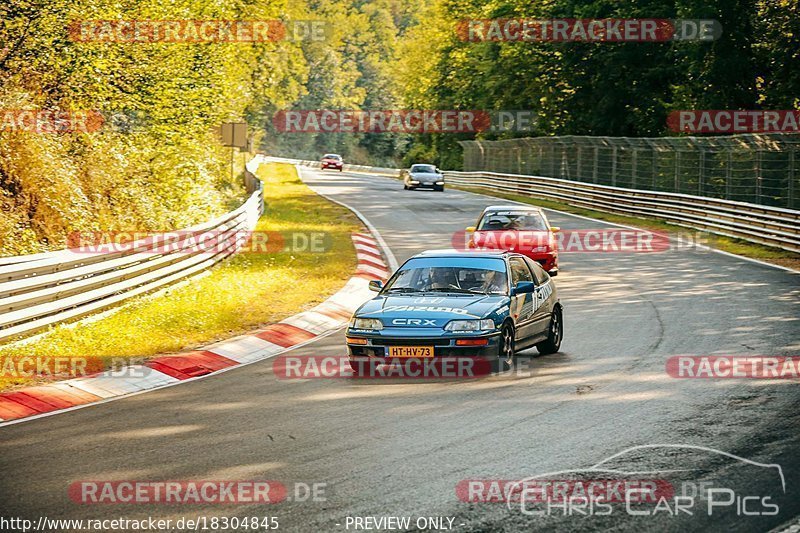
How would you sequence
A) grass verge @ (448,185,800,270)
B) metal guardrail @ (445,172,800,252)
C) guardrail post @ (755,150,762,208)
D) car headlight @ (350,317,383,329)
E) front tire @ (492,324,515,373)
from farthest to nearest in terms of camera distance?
1. guardrail post @ (755,150,762,208)
2. metal guardrail @ (445,172,800,252)
3. grass verge @ (448,185,800,270)
4. front tire @ (492,324,515,373)
5. car headlight @ (350,317,383,329)

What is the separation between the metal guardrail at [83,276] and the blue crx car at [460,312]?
4.00m

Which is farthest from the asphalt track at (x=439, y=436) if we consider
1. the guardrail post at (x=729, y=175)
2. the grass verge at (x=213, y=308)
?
the guardrail post at (x=729, y=175)

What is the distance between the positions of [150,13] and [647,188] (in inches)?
763

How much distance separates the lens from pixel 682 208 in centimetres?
3300

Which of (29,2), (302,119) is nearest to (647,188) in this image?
(29,2)

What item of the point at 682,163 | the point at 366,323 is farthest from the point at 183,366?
the point at 682,163

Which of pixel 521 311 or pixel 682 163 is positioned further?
pixel 682 163

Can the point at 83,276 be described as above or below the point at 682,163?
below

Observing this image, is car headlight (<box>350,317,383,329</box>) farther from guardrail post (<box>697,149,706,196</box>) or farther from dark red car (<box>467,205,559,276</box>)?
guardrail post (<box>697,149,706,196</box>)

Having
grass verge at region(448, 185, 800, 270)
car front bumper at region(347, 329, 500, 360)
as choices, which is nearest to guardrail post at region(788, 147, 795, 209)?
grass verge at region(448, 185, 800, 270)

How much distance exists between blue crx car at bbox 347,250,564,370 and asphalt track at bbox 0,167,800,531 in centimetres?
37

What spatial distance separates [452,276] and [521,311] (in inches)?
39.5

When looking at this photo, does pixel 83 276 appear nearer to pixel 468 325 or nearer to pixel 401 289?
pixel 401 289

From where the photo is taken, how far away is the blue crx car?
38.2 feet
